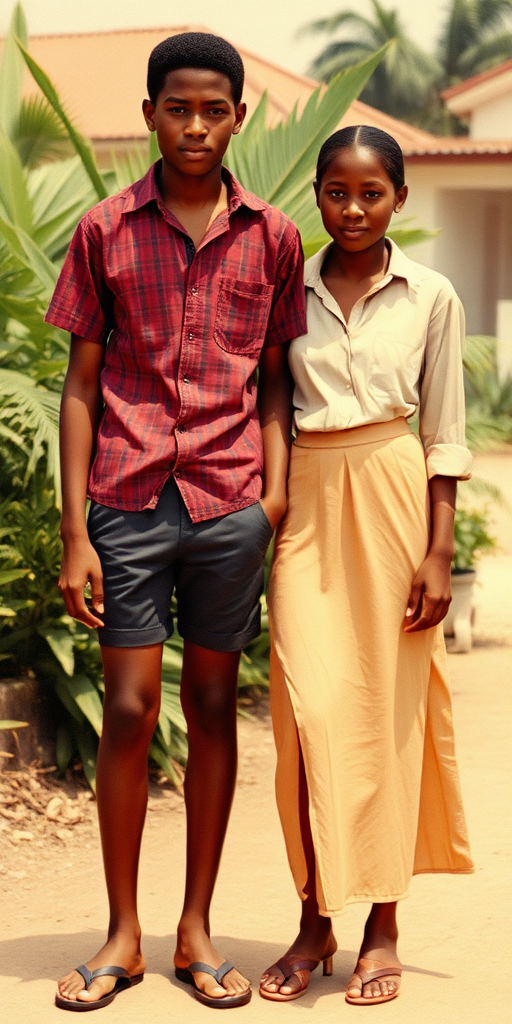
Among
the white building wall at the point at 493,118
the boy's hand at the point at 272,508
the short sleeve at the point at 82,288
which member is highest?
the white building wall at the point at 493,118

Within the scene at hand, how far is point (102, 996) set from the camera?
2674 millimetres

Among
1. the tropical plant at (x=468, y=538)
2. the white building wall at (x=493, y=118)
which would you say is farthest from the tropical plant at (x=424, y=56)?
Answer: the tropical plant at (x=468, y=538)

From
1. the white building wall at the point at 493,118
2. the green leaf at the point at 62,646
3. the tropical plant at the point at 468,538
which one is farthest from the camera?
the white building wall at the point at 493,118

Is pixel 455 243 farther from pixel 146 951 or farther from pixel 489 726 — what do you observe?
pixel 146 951

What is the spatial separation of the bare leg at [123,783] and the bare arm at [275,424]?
0.39 m

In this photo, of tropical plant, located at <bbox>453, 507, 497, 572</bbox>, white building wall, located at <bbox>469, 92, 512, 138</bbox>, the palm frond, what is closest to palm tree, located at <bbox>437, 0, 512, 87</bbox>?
white building wall, located at <bbox>469, 92, 512, 138</bbox>

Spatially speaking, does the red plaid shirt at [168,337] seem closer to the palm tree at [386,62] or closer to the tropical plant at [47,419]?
the tropical plant at [47,419]

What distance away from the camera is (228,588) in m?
2.71

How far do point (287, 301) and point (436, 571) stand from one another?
2.09 feet

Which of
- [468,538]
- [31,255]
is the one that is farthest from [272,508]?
[468,538]

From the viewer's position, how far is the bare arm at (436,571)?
106 inches

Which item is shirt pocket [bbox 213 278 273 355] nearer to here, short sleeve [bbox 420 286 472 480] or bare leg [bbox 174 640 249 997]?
short sleeve [bbox 420 286 472 480]

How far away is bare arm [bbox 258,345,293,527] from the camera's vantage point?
2736mm

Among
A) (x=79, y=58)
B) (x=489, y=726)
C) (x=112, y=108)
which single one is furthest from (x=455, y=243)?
(x=489, y=726)
